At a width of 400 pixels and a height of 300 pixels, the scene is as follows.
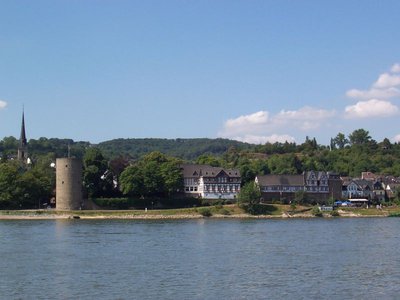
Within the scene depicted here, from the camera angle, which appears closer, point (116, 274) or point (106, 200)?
point (116, 274)

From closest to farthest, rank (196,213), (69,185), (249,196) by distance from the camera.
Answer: (196,213)
(69,185)
(249,196)

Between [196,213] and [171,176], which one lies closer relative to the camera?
[196,213]

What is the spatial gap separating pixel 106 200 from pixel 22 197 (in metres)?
11.3

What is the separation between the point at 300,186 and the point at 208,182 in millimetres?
15463

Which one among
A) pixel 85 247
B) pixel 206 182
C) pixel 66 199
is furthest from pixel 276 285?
pixel 206 182

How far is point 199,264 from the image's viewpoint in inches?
1610

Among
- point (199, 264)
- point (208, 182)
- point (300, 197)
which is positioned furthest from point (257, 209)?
point (199, 264)

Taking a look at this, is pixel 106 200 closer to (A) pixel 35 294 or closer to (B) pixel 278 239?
(B) pixel 278 239

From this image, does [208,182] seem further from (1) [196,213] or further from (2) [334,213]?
(2) [334,213]

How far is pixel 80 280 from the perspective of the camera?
35.2m

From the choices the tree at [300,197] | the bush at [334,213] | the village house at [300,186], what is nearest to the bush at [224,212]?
the bush at [334,213]

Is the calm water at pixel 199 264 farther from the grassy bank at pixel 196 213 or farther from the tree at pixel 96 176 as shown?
the tree at pixel 96 176

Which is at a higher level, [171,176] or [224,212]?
[171,176]

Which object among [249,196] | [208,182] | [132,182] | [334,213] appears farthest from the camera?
[208,182]
